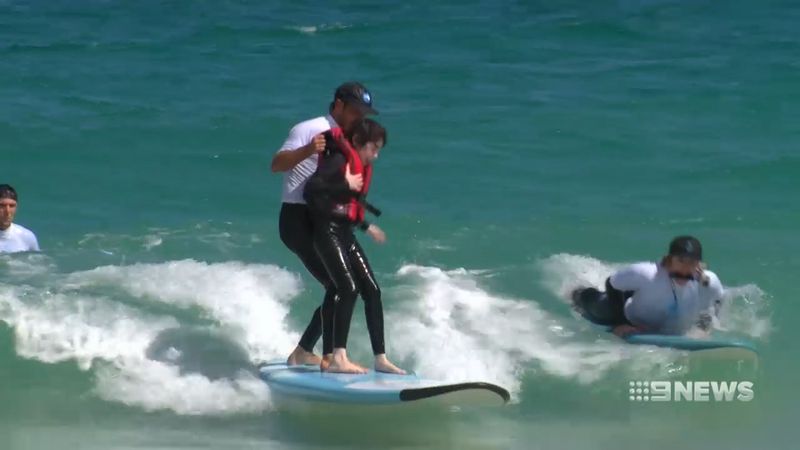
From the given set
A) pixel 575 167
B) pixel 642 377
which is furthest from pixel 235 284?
pixel 575 167

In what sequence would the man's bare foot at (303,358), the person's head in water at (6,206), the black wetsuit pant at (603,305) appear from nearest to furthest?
the man's bare foot at (303,358), the black wetsuit pant at (603,305), the person's head in water at (6,206)

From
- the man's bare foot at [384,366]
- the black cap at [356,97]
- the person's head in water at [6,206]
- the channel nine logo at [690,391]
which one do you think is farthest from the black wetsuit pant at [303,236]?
the person's head in water at [6,206]

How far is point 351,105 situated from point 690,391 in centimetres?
269

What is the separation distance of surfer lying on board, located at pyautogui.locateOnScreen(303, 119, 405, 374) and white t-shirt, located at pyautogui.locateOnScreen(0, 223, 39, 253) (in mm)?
3705

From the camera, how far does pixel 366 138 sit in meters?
7.53

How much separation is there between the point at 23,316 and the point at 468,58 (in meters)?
10.0

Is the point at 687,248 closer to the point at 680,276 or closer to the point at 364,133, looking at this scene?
the point at 680,276

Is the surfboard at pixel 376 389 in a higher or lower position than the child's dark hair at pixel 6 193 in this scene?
lower

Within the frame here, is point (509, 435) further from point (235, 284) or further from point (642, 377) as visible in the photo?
point (235, 284)

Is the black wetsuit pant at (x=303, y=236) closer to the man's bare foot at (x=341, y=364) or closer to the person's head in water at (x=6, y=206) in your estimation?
the man's bare foot at (x=341, y=364)

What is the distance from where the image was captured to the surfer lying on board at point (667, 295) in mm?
8664

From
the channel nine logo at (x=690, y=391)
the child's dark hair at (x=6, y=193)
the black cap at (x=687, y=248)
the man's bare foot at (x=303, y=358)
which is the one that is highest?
the child's dark hair at (x=6, y=193)

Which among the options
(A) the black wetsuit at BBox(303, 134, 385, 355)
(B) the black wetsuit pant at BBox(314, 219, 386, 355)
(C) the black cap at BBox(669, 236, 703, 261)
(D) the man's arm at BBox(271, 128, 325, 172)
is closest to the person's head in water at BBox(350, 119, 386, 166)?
(A) the black wetsuit at BBox(303, 134, 385, 355)

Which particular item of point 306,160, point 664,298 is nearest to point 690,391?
point 664,298
